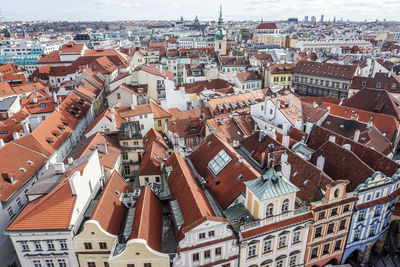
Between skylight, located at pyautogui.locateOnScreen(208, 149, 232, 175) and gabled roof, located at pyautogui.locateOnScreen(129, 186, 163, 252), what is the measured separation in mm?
9116

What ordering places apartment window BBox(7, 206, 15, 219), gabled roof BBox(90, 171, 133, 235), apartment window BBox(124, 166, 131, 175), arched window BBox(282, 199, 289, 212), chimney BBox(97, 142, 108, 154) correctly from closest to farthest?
gabled roof BBox(90, 171, 133, 235) → arched window BBox(282, 199, 289, 212) → apartment window BBox(7, 206, 15, 219) → chimney BBox(97, 142, 108, 154) → apartment window BBox(124, 166, 131, 175)

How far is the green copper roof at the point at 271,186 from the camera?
3198 centimetres

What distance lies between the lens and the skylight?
40.7 meters

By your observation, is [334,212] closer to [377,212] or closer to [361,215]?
[361,215]

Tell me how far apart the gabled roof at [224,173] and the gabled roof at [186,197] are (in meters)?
2.74

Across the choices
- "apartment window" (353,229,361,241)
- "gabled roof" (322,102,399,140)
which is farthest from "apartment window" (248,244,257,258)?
"gabled roof" (322,102,399,140)

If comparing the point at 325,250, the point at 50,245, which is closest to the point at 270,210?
the point at 325,250

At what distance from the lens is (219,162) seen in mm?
41656

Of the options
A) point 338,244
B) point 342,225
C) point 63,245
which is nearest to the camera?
point 63,245

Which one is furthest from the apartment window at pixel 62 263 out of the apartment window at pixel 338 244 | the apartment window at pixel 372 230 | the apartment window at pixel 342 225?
the apartment window at pixel 372 230

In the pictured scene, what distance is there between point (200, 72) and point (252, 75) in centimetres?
2191

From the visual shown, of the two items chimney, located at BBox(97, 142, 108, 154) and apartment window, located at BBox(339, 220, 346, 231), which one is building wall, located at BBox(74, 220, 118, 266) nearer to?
chimney, located at BBox(97, 142, 108, 154)

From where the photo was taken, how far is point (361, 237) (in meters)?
41.1

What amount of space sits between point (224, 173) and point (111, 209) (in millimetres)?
15168
